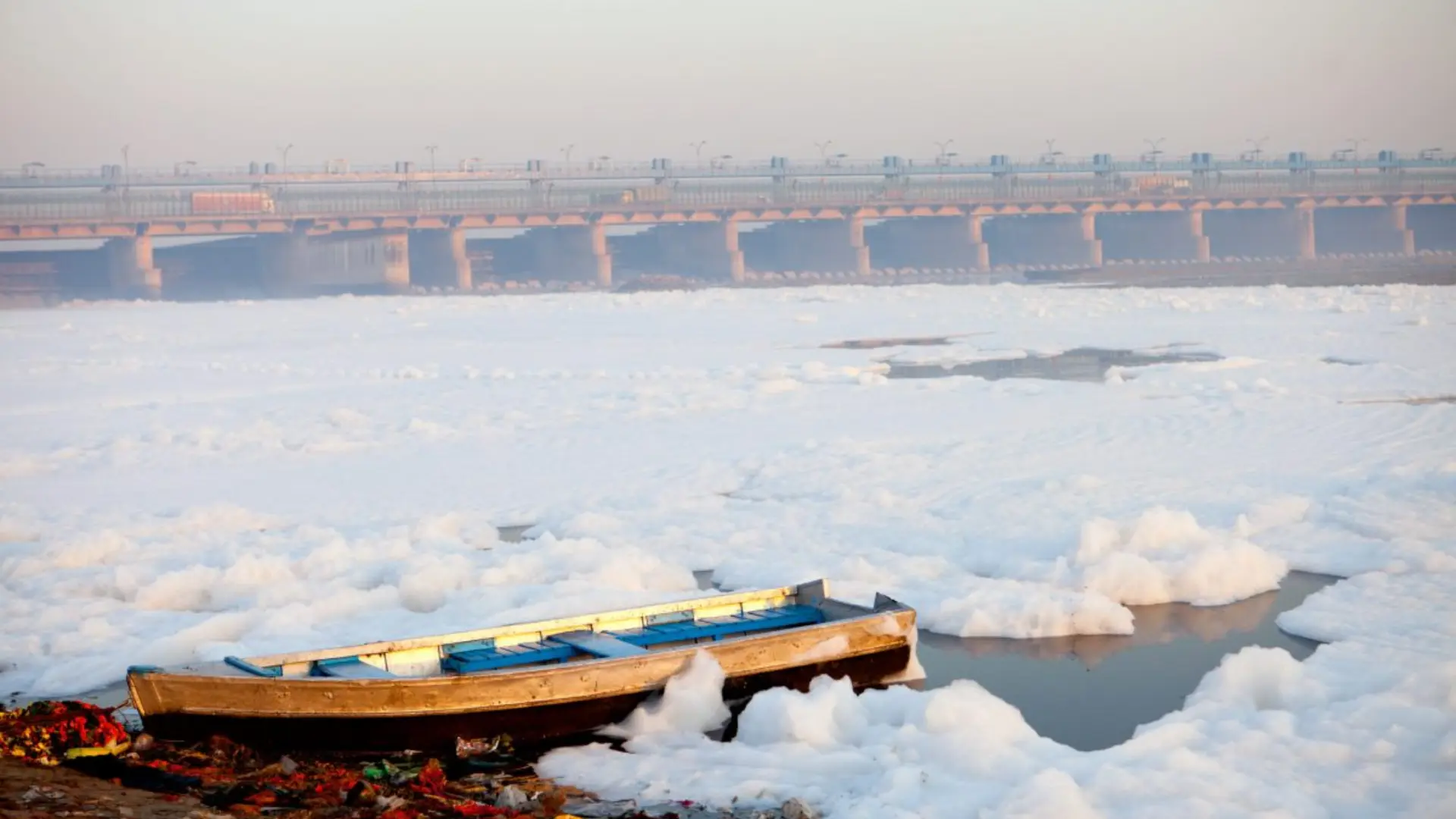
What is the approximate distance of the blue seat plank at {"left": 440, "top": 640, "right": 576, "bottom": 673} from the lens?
11.4 m

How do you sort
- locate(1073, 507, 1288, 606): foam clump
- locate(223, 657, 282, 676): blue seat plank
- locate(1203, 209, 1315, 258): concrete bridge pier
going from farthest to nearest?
locate(1203, 209, 1315, 258): concrete bridge pier → locate(1073, 507, 1288, 606): foam clump → locate(223, 657, 282, 676): blue seat plank

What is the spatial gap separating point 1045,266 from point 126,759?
4920 inches

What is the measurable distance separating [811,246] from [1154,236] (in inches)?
1221

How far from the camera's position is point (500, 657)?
11.6 meters

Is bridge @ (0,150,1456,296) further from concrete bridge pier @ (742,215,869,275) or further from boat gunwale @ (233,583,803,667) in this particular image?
boat gunwale @ (233,583,803,667)

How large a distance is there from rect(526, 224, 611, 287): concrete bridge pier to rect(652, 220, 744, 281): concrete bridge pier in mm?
7444

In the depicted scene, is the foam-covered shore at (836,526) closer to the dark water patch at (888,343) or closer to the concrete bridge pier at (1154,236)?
the dark water patch at (888,343)

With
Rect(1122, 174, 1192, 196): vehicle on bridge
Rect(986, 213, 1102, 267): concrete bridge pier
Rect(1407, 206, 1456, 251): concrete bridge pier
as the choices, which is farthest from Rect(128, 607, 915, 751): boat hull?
Rect(1407, 206, 1456, 251): concrete bridge pier

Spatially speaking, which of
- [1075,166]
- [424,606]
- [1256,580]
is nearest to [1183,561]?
[1256,580]

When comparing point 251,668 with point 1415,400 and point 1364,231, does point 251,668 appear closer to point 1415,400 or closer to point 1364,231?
point 1415,400

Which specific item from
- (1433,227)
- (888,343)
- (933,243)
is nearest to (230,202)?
(933,243)

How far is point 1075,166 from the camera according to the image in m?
145

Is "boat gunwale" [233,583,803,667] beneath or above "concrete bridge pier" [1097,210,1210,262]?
above

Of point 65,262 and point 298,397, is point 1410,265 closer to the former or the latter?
point 65,262
